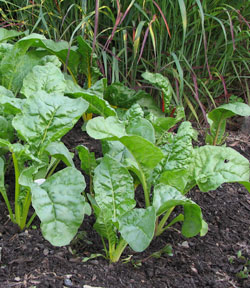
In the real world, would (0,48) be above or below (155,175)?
above

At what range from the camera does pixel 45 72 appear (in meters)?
1.73

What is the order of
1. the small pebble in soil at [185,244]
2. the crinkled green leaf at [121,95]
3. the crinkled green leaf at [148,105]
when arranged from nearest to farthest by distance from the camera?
the small pebble in soil at [185,244], the crinkled green leaf at [121,95], the crinkled green leaf at [148,105]

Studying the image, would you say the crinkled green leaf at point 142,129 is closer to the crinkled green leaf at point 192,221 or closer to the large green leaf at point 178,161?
the large green leaf at point 178,161

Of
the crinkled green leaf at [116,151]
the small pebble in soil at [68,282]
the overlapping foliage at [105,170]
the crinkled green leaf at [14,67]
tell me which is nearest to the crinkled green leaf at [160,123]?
the overlapping foliage at [105,170]

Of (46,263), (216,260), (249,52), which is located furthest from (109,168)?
(249,52)

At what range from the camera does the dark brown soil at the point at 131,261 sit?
1.30 metres

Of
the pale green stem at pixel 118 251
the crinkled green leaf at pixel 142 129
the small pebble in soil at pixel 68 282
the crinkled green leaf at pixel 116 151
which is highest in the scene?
the crinkled green leaf at pixel 142 129

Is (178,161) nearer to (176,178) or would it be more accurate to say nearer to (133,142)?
(176,178)

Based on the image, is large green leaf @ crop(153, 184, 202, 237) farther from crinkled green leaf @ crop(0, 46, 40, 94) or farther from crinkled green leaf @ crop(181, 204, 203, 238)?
crinkled green leaf @ crop(0, 46, 40, 94)

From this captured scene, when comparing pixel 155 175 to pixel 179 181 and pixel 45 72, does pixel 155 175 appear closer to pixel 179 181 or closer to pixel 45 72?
pixel 179 181

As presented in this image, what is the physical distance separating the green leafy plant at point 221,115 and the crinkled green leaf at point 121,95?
16.4 inches

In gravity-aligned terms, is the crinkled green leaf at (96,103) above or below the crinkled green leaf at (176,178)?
above

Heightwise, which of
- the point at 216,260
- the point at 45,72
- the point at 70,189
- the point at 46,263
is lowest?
the point at 216,260

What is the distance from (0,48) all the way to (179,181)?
108 cm
